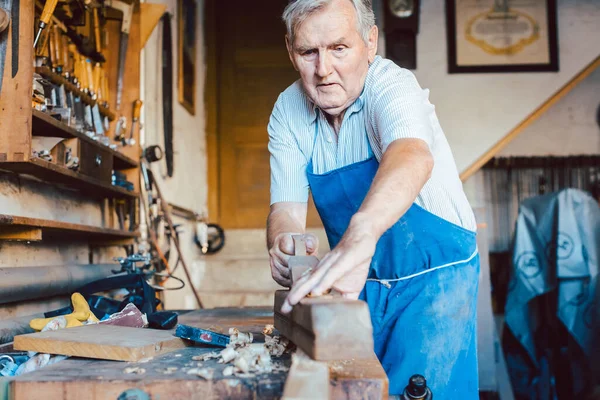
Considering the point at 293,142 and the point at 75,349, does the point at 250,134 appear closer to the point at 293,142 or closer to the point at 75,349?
the point at 293,142

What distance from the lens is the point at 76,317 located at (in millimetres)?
1599

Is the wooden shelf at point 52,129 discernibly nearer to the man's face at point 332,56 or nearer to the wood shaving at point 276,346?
the man's face at point 332,56

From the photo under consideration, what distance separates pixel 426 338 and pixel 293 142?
2.24 feet

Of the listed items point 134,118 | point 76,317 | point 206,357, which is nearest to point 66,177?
point 76,317

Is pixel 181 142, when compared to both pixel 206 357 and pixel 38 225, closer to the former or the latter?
pixel 38 225

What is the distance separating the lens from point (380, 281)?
162cm

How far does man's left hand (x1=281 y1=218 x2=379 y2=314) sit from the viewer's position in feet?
3.19

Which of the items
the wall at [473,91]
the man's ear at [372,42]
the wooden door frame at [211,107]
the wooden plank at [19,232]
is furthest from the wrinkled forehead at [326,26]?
the wooden door frame at [211,107]

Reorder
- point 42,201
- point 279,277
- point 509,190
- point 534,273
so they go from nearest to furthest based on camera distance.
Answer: point 279,277
point 42,201
point 534,273
point 509,190

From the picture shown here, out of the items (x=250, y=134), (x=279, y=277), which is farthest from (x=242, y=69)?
(x=279, y=277)

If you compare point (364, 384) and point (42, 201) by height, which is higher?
point (42, 201)

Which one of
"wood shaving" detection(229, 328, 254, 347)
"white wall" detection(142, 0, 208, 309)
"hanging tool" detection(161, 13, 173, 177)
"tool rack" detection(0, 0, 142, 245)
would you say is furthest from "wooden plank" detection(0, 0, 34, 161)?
"hanging tool" detection(161, 13, 173, 177)

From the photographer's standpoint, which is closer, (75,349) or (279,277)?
(75,349)

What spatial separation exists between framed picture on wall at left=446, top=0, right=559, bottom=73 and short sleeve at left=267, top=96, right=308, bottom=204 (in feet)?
10.4
